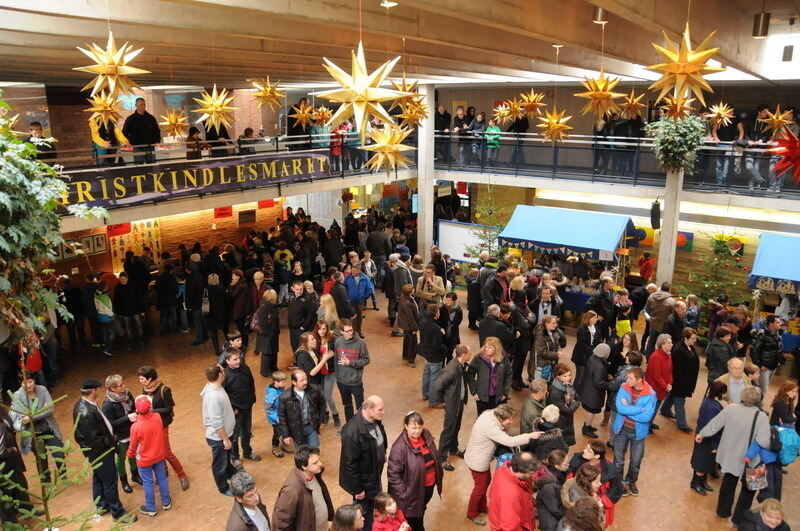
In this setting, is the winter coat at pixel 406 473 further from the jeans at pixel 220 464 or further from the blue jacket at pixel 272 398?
the jeans at pixel 220 464

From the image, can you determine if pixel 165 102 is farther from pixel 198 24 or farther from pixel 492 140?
pixel 198 24

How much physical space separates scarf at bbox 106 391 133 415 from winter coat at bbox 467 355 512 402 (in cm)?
396

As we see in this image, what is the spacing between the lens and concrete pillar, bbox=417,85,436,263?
18797mm

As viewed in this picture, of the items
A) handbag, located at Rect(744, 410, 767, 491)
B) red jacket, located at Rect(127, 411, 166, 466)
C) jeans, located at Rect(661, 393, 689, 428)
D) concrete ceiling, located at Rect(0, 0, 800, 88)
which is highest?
concrete ceiling, located at Rect(0, 0, 800, 88)

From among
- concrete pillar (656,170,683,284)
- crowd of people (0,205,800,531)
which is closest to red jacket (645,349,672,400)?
crowd of people (0,205,800,531)

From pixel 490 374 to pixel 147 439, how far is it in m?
3.96

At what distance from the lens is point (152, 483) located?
6863 millimetres

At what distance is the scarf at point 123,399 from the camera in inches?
267

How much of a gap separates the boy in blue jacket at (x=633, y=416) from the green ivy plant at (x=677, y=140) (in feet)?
27.7

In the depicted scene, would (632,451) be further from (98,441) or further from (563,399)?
(98,441)

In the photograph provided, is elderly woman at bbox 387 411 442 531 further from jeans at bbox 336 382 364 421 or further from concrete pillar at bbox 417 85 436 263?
concrete pillar at bbox 417 85 436 263

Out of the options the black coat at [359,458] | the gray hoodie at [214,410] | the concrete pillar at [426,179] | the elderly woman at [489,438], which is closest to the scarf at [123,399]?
the gray hoodie at [214,410]

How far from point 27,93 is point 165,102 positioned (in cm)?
587

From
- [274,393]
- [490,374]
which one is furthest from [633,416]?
[274,393]
